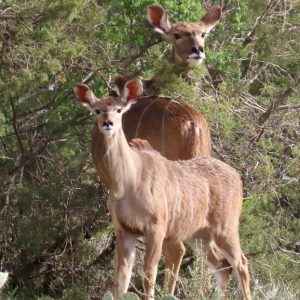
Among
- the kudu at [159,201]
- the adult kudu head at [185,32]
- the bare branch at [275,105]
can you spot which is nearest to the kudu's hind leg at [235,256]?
the kudu at [159,201]

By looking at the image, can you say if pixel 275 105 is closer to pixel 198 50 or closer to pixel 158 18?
pixel 198 50

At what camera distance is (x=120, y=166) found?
5.60 m

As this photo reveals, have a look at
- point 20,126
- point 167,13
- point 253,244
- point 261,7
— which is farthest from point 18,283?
point 261,7

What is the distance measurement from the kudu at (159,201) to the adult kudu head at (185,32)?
3.34 feet

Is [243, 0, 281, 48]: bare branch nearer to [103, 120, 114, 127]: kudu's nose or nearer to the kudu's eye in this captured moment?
the kudu's eye

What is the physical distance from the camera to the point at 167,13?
7.48m

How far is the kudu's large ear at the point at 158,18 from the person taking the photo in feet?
23.0

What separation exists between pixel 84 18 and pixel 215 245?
229 cm

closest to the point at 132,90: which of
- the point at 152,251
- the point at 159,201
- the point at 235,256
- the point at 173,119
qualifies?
the point at 159,201

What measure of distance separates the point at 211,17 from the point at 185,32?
30cm


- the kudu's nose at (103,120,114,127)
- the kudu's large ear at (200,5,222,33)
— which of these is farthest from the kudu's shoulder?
the kudu's large ear at (200,5,222,33)

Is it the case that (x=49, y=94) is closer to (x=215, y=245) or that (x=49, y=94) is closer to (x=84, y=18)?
(x=84, y=18)

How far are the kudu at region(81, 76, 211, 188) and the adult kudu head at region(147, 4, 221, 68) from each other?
1.41 feet

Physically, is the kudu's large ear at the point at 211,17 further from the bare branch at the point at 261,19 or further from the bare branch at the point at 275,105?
the bare branch at the point at 275,105
